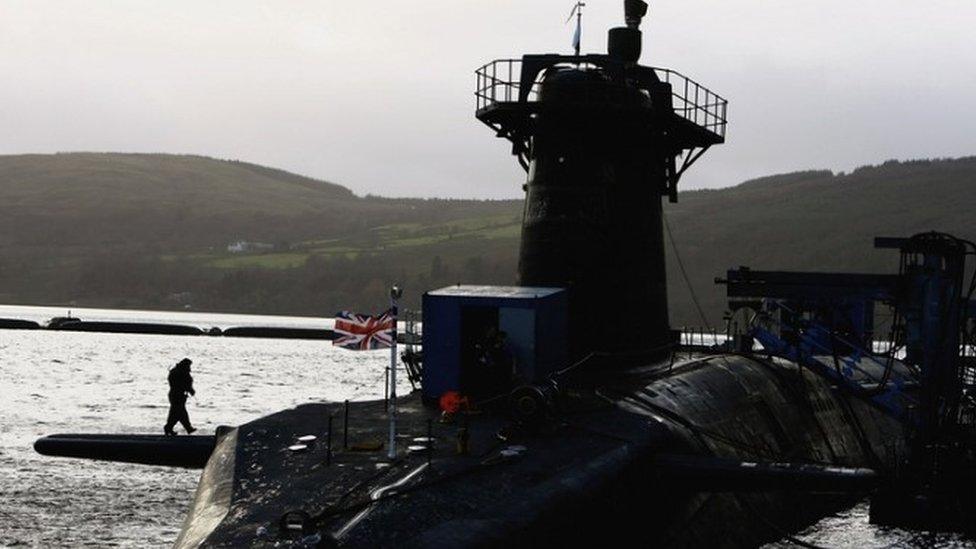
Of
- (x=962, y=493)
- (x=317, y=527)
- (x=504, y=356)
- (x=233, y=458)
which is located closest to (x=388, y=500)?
(x=317, y=527)

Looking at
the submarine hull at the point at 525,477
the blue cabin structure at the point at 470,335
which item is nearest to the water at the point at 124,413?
the submarine hull at the point at 525,477

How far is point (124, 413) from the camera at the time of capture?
61.5m

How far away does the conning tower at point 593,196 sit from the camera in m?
28.6

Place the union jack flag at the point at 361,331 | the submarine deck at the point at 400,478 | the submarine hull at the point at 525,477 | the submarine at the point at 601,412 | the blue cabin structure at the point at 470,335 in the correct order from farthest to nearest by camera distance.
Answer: the blue cabin structure at the point at 470,335, the union jack flag at the point at 361,331, the submarine at the point at 601,412, the submarine hull at the point at 525,477, the submarine deck at the point at 400,478

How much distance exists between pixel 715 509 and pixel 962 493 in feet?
27.5

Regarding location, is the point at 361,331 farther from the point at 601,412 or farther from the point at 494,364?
the point at 601,412

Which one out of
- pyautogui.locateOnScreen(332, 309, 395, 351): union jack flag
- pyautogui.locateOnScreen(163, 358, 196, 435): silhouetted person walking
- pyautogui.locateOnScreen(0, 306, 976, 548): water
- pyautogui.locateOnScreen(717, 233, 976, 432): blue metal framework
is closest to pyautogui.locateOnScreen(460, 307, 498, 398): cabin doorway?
pyautogui.locateOnScreen(332, 309, 395, 351): union jack flag

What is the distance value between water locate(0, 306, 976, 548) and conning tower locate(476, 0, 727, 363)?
645 cm

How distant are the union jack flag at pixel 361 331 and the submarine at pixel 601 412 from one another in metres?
1.31

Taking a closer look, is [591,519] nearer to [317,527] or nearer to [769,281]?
[317,527]

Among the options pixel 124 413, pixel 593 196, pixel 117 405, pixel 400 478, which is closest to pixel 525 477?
pixel 400 478

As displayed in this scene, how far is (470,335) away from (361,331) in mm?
2702

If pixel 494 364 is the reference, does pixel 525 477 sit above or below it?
below

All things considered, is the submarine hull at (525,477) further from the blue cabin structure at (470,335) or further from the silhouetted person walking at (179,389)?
the silhouetted person walking at (179,389)
